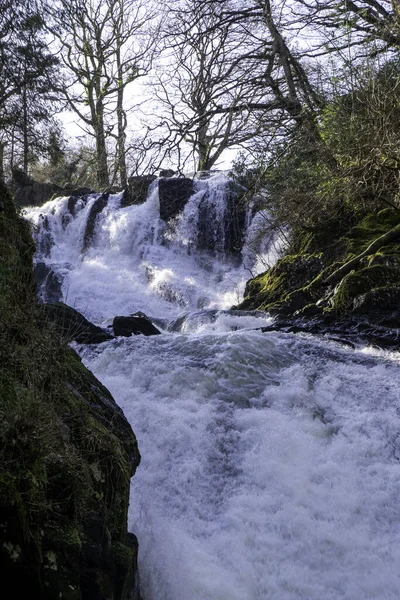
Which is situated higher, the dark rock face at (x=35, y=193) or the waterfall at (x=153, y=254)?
the dark rock face at (x=35, y=193)

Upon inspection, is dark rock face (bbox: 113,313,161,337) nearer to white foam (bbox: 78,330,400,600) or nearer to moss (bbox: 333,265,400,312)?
white foam (bbox: 78,330,400,600)

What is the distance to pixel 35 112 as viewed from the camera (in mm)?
9383

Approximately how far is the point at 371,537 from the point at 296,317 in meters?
5.04

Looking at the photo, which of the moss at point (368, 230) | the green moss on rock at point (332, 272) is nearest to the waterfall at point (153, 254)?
the green moss on rock at point (332, 272)

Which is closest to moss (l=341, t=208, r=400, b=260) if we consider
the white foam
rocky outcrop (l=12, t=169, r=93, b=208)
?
the white foam

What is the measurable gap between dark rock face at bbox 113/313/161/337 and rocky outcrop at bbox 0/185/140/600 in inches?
180

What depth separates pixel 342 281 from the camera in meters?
8.47

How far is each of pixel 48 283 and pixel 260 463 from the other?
12.0 metres

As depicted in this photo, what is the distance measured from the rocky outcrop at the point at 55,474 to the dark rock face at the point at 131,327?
4.58m

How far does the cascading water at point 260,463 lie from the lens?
3766 mm

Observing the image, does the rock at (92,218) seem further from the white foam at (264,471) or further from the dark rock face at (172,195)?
the white foam at (264,471)

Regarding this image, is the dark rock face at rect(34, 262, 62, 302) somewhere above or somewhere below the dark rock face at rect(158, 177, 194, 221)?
below

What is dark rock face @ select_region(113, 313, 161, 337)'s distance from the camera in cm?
895

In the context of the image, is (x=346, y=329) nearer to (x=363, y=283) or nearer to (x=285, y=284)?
(x=363, y=283)
